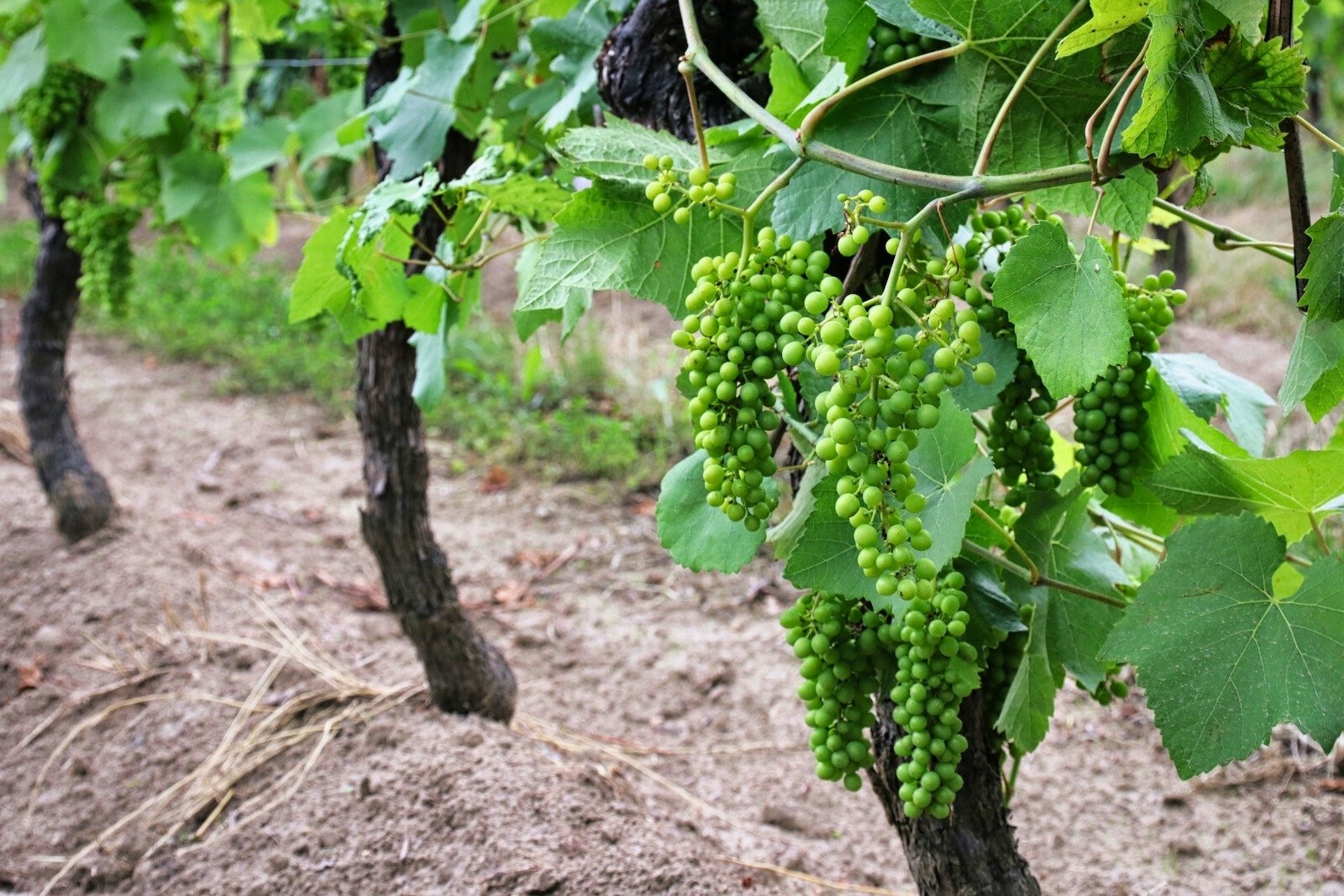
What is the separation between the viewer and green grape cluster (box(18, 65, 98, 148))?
2.88 meters

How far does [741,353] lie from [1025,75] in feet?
1.14

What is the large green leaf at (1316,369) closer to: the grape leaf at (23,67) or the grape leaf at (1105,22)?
the grape leaf at (1105,22)

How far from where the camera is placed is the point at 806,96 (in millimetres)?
1044

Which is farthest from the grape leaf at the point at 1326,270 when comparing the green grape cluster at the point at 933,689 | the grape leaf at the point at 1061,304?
the green grape cluster at the point at 933,689

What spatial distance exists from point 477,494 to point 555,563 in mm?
727

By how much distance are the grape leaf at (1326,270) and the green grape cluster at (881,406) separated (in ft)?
0.94

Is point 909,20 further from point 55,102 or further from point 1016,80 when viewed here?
point 55,102

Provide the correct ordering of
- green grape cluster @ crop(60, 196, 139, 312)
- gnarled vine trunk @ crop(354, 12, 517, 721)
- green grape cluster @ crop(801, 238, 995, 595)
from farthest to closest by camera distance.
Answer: green grape cluster @ crop(60, 196, 139, 312), gnarled vine trunk @ crop(354, 12, 517, 721), green grape cluster @ crop(801, 238, 995, 595)

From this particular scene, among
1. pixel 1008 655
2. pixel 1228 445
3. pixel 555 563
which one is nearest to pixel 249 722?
pixel 555 563

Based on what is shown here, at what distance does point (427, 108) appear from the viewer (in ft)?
5.64

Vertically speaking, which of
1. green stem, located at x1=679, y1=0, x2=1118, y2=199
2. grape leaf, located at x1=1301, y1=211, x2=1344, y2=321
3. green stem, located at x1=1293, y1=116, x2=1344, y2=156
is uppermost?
green stem, located at x1=679, y1=0, x2=1118, y2=199

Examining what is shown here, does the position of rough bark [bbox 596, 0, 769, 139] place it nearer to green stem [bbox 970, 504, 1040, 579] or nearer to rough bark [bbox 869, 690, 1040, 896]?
green stem [bbox 970, 504, 1040, 579]

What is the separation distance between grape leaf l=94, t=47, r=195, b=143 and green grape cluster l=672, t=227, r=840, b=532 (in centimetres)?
258

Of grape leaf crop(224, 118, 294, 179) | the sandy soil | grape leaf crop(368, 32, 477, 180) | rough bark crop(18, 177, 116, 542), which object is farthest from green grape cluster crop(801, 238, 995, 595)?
rough bark crop(18, 177, 116, 542)
